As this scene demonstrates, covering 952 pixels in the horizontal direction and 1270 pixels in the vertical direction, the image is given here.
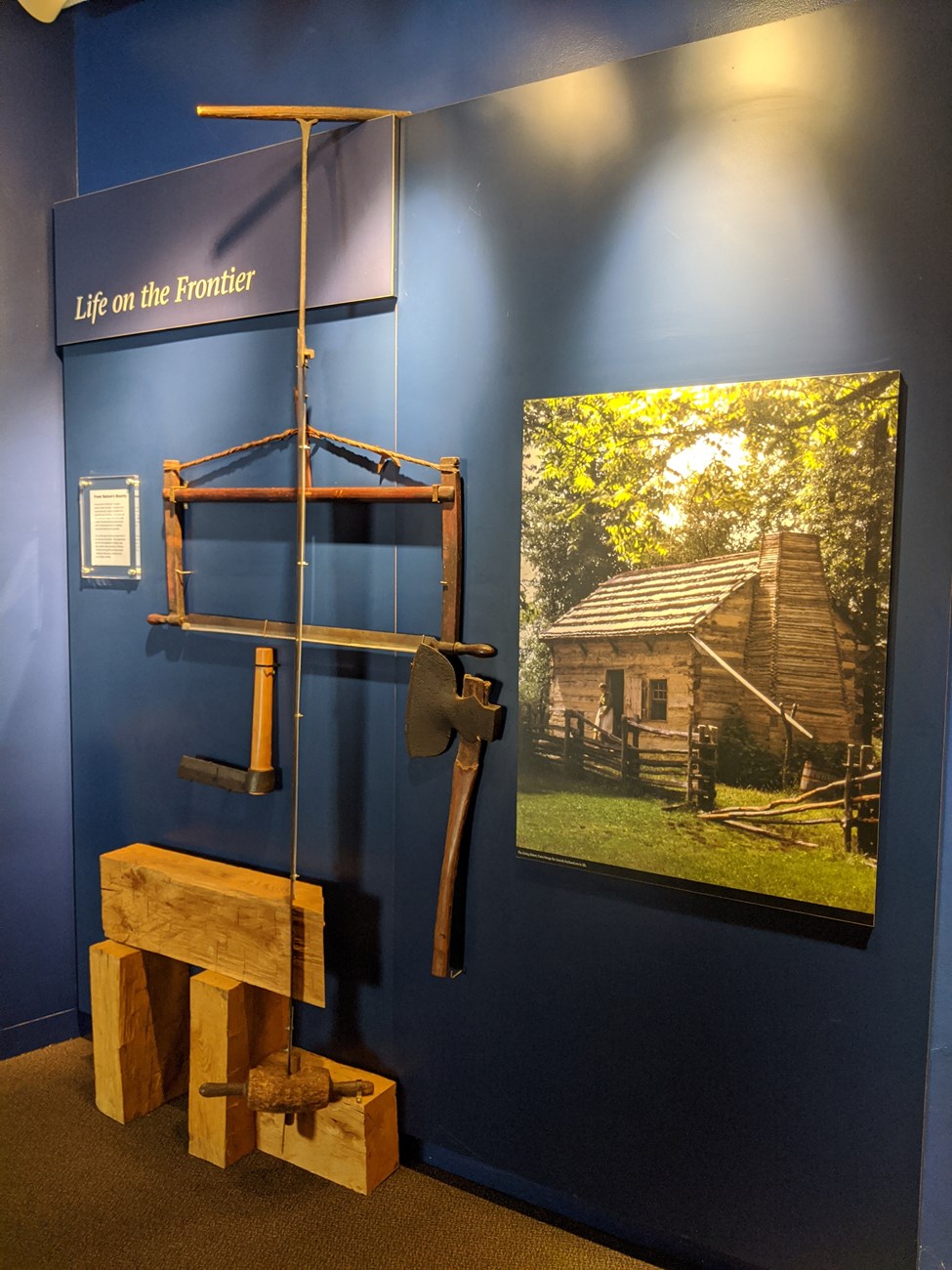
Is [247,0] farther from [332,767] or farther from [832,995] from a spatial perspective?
[832,995]

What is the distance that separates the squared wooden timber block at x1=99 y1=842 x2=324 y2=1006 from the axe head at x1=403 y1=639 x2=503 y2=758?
49 cm

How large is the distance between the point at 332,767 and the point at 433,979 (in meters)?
0.56

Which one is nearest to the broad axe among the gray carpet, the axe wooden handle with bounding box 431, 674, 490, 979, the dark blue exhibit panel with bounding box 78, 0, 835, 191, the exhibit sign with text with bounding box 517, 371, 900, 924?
the axe wooden handle with bounding box 431, 674, 490, 979

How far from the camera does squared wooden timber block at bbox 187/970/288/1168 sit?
2.28 m

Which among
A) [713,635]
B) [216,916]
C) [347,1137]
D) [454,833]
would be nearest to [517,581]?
[713,635]

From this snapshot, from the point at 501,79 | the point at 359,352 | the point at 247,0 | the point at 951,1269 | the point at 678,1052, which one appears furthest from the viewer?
the point at 247,0

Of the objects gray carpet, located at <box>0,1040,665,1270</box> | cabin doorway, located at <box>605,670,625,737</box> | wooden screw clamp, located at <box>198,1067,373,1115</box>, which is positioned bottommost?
gray carpet, located at <box>0,1040,665,1270</box>

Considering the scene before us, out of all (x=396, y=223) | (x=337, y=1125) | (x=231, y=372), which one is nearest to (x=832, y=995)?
(x=337, y=1125)

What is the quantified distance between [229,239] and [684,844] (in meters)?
1.84

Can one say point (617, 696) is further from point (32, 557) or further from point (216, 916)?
point (32, 557)

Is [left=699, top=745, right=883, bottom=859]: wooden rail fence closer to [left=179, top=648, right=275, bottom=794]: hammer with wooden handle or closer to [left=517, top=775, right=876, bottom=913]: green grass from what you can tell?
[left=517, top=775, right=876, bottom=913]: green grass

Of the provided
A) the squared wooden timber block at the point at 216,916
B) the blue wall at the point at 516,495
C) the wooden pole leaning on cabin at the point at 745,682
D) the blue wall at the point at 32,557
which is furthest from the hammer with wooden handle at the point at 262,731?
the wooden pole leaning on cabin at the point at 745,682

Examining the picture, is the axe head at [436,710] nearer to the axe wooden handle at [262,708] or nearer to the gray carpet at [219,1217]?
the axe wooden handle at [262,708]

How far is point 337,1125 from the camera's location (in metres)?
2.20
